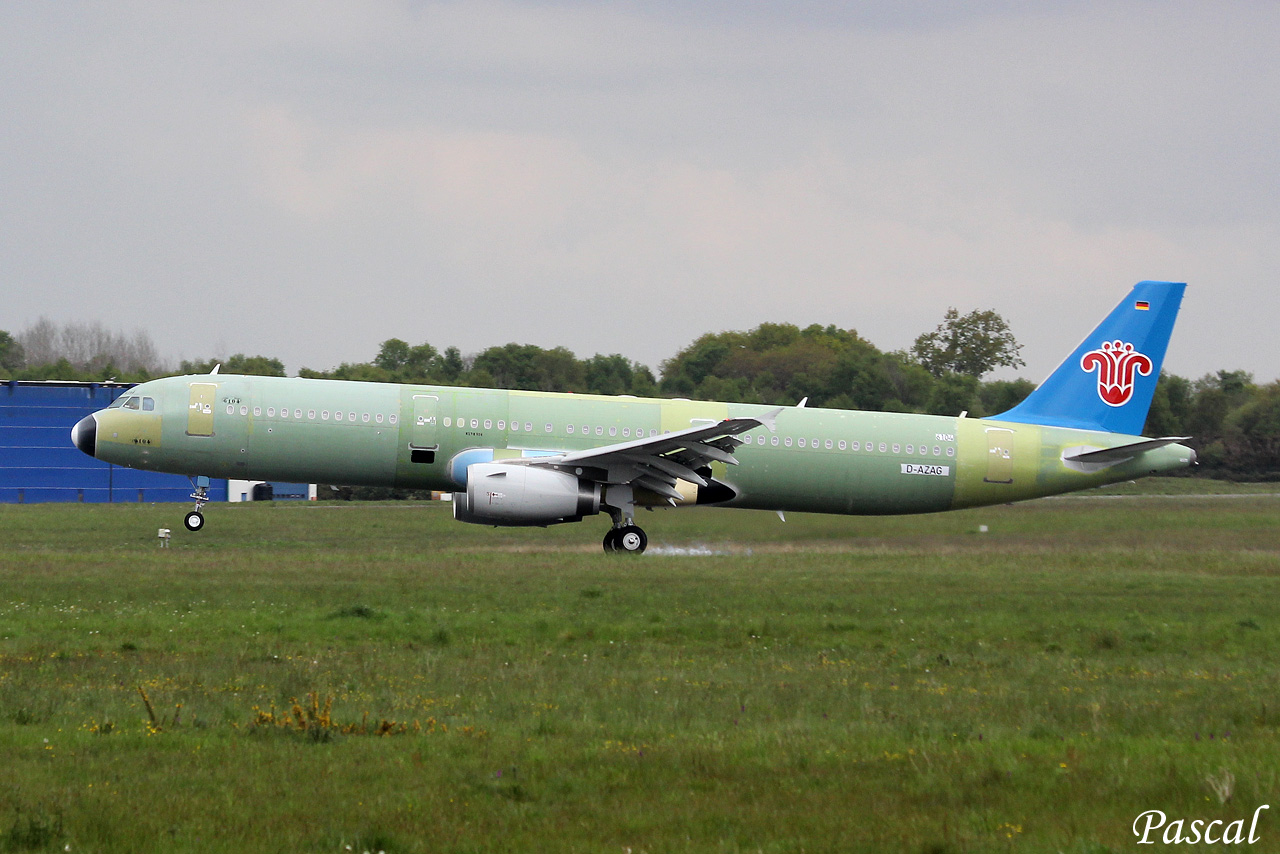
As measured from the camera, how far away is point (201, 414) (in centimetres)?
2447

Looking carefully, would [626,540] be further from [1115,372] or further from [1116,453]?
[1115,372]

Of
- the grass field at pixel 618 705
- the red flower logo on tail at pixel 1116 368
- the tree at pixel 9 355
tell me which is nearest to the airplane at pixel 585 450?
the red flower logo on tail at pixel 1116 368

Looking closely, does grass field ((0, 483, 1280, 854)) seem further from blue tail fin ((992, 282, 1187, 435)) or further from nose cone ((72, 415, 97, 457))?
blue tail fin ((992, 282, 1187, 435))

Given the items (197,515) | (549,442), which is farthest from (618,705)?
(197,515)

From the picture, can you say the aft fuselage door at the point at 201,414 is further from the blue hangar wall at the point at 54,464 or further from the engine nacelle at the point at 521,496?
the blue hangar wall at the point at 54,464

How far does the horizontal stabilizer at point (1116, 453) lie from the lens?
27375mm

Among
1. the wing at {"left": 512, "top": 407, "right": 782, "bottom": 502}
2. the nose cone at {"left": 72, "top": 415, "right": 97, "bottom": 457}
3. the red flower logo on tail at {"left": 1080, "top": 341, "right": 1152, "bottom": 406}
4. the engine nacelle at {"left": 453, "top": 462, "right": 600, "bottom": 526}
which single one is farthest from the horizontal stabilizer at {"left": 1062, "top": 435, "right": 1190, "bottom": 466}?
the nose cone at {"left": 72, "top": 415, "right": 97, "bottom": 457}

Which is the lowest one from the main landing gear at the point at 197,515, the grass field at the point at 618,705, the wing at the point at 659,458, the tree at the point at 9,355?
the grass field at the point at 618,705

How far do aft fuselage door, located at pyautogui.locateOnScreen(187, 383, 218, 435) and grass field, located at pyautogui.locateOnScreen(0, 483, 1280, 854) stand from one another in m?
3.32

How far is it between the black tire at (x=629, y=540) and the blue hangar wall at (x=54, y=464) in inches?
1428

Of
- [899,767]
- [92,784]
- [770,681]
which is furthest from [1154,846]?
[92,784]

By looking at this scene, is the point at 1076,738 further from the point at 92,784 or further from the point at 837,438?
the point at 837,438

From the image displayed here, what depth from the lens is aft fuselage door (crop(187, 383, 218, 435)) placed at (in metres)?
24.4

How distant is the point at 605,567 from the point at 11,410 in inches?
1794
